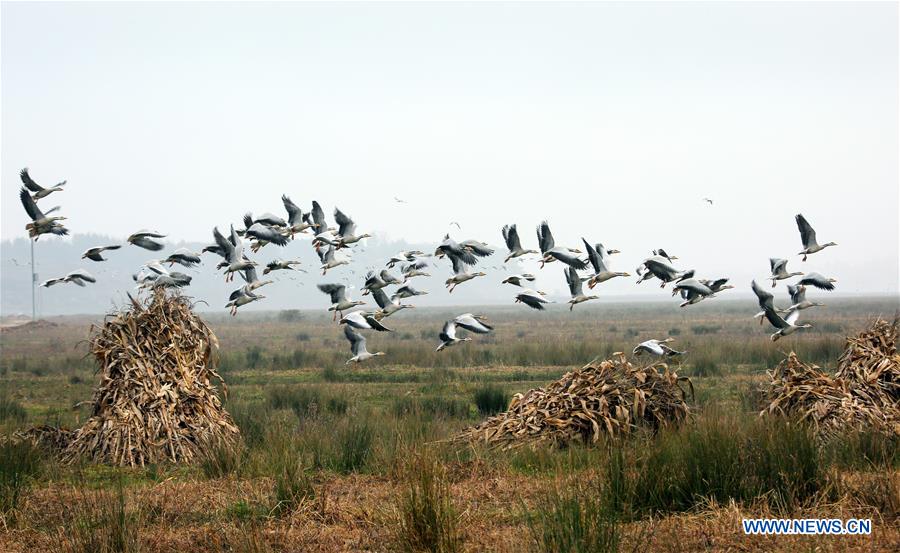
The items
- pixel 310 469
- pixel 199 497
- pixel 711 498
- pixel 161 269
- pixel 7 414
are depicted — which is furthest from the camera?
pixel 7 414

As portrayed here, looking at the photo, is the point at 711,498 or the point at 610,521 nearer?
the point at 610,521

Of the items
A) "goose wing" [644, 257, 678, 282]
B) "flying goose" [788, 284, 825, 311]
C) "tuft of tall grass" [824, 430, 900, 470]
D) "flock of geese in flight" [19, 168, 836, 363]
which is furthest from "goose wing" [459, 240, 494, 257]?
"tuft of tall grass" [824, 430, 900, 470]

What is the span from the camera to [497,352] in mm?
34500

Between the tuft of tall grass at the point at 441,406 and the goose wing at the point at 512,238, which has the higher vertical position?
the goose wing at the point at 512,238

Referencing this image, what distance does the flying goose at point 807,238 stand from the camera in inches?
726

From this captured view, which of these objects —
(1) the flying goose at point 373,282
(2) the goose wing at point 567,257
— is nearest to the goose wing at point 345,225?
(1) the flying goose at point 373,282

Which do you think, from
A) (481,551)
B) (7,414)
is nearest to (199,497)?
(481,551)

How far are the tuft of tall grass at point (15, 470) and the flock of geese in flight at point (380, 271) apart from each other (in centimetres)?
393

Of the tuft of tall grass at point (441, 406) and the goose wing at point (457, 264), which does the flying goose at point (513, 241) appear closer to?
the goose wing at point (457, 264)

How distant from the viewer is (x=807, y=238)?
731 inches

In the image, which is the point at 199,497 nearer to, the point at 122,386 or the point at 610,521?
the point at 122,386

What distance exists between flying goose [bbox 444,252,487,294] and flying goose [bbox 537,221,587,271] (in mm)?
1217

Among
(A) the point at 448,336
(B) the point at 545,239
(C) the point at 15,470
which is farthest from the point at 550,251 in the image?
(C) the point at 15,470

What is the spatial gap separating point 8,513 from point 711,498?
7004mm
